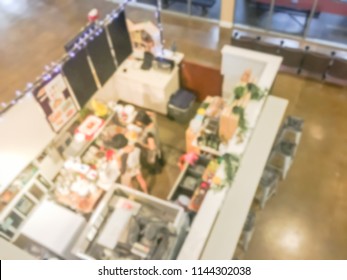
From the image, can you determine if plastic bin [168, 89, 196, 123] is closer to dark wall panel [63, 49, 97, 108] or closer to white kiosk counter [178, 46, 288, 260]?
dark wall panel [63, 49, 97, 108]

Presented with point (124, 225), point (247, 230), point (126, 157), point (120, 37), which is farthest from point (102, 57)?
point (247, 230)

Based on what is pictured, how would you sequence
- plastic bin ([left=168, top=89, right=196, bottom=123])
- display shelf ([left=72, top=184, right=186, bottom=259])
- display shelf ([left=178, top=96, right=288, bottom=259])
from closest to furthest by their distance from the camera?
display shelf ([left=178, top=96, right=288, bottom=259]) → display shelf ([left=72, top=184, right=186, bottom=259]) → plastic bin ([left=168, top=89, right=196, bottom=123])


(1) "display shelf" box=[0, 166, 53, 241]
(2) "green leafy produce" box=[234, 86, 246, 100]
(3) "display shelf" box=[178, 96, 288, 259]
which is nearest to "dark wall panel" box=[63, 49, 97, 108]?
(1) "display shelf" box=[0, 166, 53, 241]

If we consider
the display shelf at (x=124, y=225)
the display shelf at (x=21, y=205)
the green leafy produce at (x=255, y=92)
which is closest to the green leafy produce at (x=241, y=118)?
the green leafy produce at (x=255, y=92)


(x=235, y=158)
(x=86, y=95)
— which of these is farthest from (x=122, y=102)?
(x=235, y=158)

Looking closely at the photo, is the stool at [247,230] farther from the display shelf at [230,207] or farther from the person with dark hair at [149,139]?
the person with dark hair at [149,139]

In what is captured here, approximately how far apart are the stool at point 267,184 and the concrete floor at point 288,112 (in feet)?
0.53

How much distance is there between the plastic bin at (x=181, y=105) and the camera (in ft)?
17.4

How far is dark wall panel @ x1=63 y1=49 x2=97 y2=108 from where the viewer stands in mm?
3883

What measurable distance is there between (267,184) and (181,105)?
81.2 inches

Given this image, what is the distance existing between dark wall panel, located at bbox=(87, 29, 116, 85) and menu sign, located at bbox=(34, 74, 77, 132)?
1.98 feet

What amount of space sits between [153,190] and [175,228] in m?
1.86

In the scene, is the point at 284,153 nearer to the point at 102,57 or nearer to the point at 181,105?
the point at 181,105
